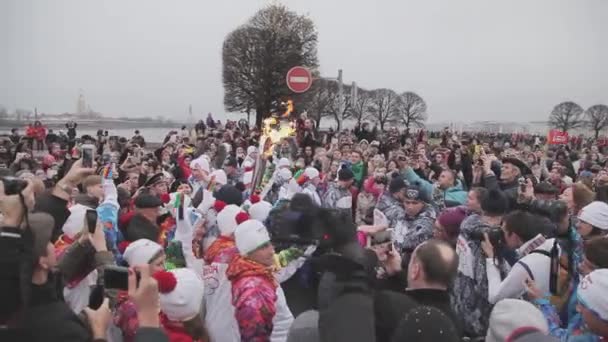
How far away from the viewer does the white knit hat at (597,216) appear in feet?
14.9

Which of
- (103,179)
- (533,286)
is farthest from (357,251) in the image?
(103,179)

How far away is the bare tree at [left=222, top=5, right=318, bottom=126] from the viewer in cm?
4181

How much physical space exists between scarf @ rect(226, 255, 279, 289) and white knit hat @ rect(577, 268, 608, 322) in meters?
1.99

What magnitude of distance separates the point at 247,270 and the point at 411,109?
86.1 m

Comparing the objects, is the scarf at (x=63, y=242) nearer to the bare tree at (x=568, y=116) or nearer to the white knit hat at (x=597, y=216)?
the white knit hat at (x=597, y=216)

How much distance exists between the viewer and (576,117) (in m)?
74.6

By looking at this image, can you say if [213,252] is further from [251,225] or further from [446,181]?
[446,181]

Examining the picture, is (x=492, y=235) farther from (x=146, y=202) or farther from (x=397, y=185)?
(x=146, y=202)

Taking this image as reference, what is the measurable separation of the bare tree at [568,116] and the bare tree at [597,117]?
1433 mm

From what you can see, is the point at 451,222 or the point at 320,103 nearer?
the point at 451,222

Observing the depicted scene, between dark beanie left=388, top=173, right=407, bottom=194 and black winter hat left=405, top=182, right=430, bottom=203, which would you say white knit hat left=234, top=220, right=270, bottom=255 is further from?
dark beanie left=388, top=173, right=407, bottom=194

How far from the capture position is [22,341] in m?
2.56

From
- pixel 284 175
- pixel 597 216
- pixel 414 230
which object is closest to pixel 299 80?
pixel 284 175

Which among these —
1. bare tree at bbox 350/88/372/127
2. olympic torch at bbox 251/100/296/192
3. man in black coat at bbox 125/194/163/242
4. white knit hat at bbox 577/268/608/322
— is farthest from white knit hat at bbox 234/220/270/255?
bare tree at bbox 350/88/372/127
